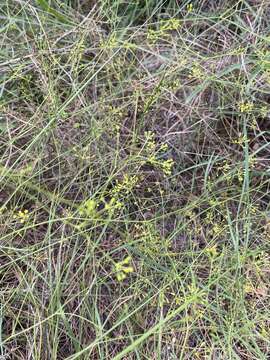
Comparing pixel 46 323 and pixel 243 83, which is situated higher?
pixel 243 83

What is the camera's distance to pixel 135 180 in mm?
1119

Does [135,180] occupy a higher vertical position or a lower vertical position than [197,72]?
lower

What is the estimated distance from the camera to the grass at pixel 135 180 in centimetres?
109

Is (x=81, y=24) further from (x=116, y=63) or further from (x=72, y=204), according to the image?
(x=72, y=204)

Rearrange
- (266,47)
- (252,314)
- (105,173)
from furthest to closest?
(266,47)
(105,173)
(252,314)

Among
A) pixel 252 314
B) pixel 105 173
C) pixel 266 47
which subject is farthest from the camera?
pixel 266 47

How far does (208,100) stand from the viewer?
129 cm

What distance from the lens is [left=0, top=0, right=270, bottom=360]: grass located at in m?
1.09

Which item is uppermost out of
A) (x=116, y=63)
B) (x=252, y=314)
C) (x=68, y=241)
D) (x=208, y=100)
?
(x=116, y=63)

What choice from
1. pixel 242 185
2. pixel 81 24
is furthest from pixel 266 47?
pixel 81 24

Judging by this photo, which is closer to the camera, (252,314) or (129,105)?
(252,314)

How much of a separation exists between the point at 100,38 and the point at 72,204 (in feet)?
1.48

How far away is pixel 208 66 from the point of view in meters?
1.28

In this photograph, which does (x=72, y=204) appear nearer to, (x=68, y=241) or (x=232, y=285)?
(x=68, y=241)
